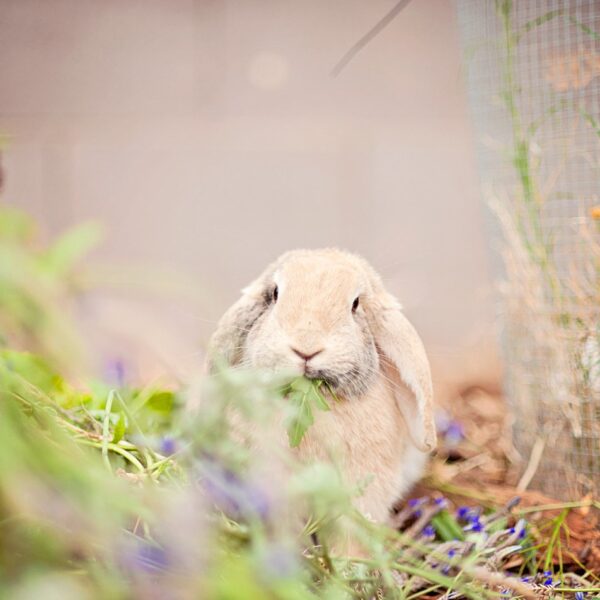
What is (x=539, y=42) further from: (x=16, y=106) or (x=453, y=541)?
(x=16, y=106)

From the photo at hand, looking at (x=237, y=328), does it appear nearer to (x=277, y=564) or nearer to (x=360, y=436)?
(x=360, y=436)

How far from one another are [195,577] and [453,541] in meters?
1.12

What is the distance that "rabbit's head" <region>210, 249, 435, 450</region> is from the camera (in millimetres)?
1566

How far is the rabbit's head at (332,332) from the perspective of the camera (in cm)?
157

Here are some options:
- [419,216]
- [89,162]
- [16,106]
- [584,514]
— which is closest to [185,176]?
[89,162]

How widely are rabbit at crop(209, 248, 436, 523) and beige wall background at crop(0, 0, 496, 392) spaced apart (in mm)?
1848

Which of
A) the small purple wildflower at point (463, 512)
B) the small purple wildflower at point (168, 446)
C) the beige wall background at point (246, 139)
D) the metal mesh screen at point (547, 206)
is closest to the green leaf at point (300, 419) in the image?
the small purple wildflower at point (168, 446)

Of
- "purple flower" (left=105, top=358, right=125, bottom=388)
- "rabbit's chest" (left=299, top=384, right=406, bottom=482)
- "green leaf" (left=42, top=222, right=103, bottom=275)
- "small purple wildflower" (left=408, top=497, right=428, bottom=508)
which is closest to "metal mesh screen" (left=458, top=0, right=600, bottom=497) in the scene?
"small purple wildflower" (left=408, top=497, right=428, bottom=508)

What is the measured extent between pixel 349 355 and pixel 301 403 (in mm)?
258

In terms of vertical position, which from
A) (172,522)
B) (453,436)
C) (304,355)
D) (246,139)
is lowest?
(453,436)

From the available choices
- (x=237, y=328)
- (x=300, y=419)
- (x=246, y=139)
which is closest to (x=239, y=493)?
(x=300, y=419)

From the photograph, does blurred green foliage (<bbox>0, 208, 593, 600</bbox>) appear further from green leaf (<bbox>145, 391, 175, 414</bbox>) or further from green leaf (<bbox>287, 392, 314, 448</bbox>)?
green leaf (<bbox>145, 391, 175, 414</bbox>)

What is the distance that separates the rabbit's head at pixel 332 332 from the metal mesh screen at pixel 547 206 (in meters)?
0.45

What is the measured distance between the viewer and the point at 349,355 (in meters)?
1.61
